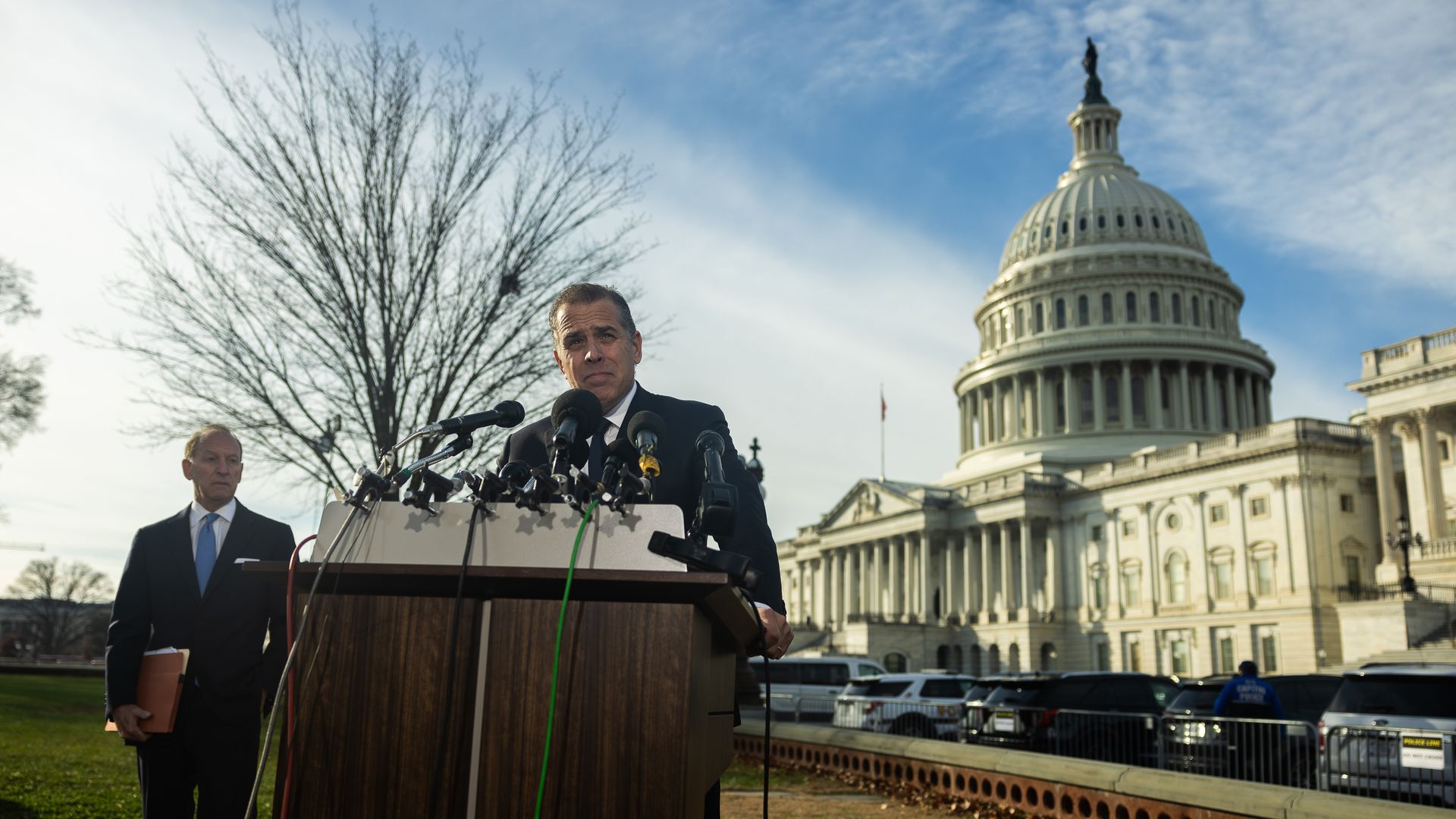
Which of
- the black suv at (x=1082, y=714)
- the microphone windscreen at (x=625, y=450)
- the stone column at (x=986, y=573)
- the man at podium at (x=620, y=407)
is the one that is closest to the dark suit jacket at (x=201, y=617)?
the man at podium at (x=620, y=407)

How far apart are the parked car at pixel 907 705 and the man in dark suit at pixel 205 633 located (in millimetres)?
19032

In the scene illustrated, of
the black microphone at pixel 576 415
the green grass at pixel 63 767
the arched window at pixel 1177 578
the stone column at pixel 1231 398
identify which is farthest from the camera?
the stone column at pixel 1231 398

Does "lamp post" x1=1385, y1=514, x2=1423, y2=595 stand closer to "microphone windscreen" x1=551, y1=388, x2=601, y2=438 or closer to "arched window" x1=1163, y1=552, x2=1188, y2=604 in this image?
"arched window" x1=1163, y1=552, x2=1188, y2=604

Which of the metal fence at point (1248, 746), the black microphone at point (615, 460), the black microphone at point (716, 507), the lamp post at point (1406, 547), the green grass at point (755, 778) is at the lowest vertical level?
the green grass at point (755, 778)

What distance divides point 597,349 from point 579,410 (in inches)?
29.5

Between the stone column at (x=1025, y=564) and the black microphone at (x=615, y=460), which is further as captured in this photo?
the stone column at (x=1025, y=564)

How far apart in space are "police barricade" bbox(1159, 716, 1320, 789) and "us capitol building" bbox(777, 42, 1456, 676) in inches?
1511

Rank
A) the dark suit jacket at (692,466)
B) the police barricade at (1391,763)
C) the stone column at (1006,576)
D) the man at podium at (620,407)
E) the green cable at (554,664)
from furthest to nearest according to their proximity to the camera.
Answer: the stone column at (1006,576) → the police barricade at (1391,763) → the man at podium at (620,407) → the dark suit jacket at (692,466) → the green cable at (554,664)

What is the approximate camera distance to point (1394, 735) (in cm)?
1267

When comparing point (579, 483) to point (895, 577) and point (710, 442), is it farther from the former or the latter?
point (895, 577)

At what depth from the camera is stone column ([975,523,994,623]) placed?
8369 cm

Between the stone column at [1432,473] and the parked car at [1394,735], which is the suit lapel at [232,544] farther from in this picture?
the stone column at [1432,473]

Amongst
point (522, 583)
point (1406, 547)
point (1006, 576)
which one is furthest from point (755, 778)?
point (1006, 576)

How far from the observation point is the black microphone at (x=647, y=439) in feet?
9.89
